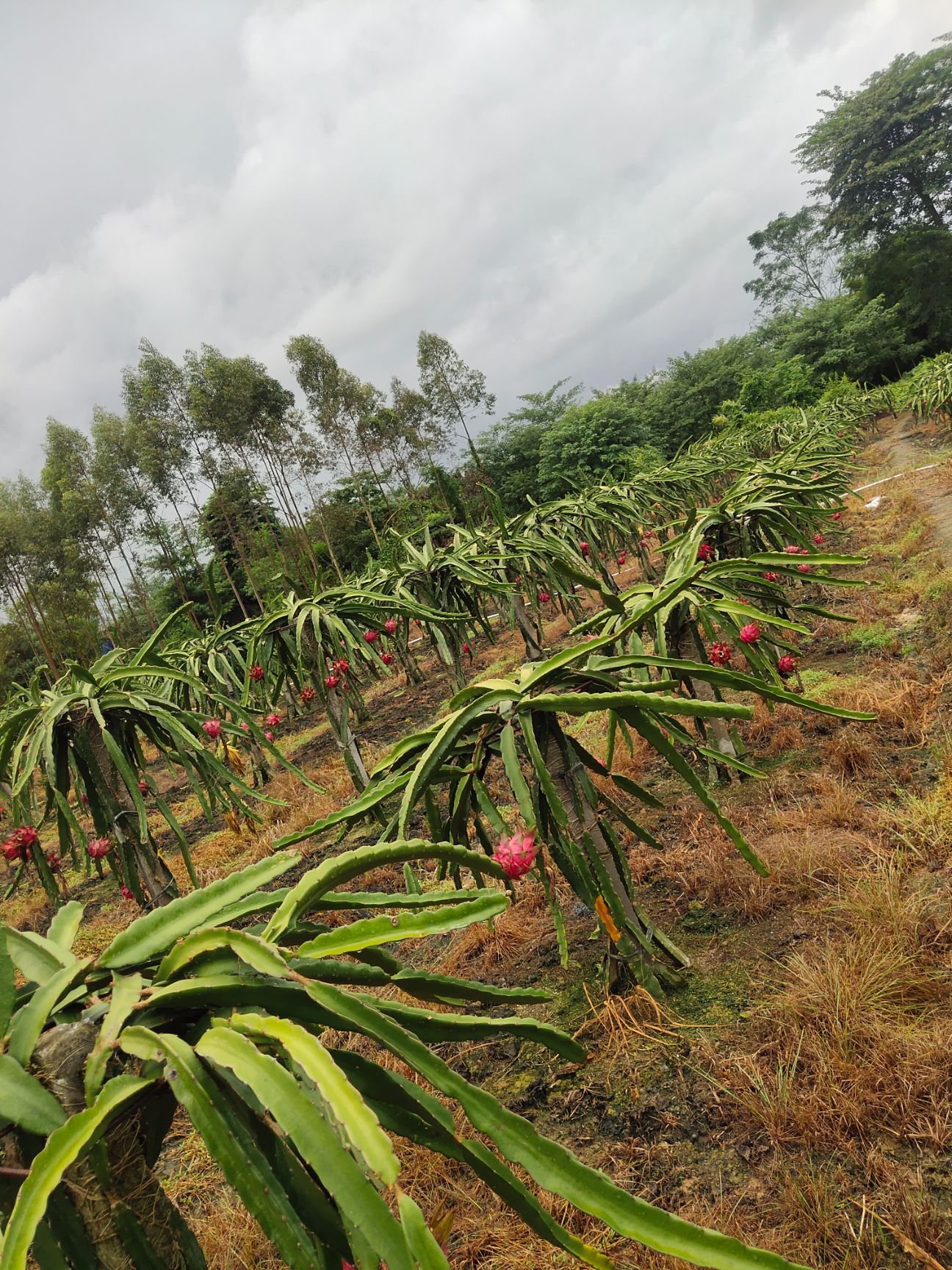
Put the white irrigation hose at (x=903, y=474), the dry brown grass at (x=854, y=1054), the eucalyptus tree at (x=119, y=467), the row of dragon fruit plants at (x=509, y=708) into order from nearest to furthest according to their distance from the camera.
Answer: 1. the dry brown grass at (x=854, y=1054)
2. the row of dragon fruit plants at (x=509, y=708)
3. the white irrigation hose at (x=903, y=474)
4. the eucalyptus tree at (x=119, y=467)

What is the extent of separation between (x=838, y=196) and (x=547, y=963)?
3575 centimetres

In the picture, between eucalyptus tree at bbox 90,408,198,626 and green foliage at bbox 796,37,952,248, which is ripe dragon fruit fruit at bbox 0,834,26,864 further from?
green foliage at bbox 796,37,952,248

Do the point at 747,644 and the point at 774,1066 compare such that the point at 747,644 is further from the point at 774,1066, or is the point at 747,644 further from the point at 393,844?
the point at 393,844

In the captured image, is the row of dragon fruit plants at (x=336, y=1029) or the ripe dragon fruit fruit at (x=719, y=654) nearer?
the row of dragon fruit plants at (x=336, y=1029)

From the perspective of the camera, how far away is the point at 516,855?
1447 millimetres

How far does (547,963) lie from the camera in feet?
7.94

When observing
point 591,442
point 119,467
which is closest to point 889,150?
point 591,442

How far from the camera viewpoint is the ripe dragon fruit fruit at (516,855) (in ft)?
4.71

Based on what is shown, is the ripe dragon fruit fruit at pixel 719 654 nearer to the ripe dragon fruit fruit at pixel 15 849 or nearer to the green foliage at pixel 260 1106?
the green foliage at pixel 260 1106

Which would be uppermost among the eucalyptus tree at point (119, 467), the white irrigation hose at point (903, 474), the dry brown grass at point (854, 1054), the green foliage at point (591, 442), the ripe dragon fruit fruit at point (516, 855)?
the eucalyptus tree at point (119, 467)

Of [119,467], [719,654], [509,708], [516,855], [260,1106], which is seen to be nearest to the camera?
[260,1106]

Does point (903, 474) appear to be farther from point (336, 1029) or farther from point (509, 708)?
point (336, 1029)

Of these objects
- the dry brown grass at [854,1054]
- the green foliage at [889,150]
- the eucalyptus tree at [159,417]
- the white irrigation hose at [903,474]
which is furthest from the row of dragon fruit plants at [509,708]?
the green foliage at [889,150]

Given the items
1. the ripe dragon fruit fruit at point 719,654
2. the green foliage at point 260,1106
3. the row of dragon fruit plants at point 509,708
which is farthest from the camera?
the ripe dragon fruit fruit at point 719,654
